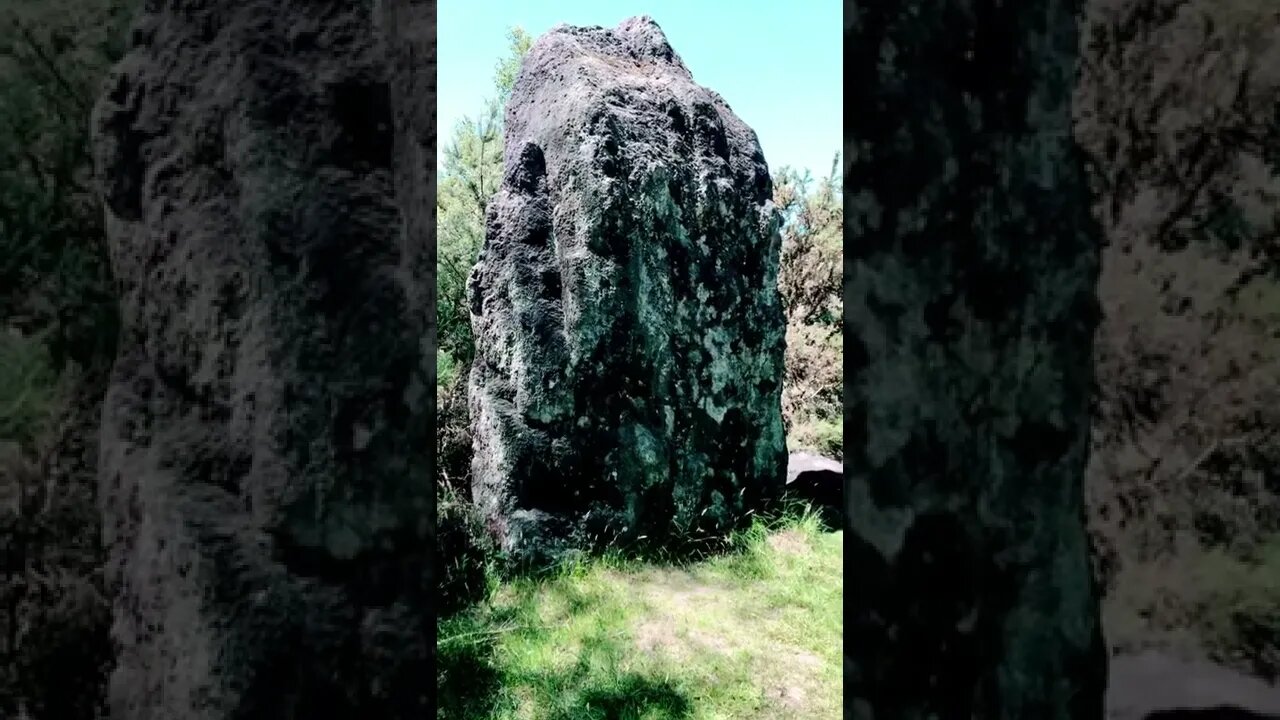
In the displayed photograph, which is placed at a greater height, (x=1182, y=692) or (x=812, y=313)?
(x=812, y=313)

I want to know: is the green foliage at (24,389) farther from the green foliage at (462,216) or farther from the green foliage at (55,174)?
the green foliage at (462,216)

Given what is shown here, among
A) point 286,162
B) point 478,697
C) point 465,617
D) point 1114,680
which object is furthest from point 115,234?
point 465,617

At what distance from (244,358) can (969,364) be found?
1.70 ft

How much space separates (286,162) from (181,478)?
23cm

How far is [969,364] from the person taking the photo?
683mm

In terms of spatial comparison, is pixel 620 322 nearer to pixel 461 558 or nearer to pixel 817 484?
pixel 461 558

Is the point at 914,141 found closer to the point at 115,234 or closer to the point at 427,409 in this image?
the point at 427,409

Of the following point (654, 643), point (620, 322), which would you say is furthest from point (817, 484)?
point (654, 643)

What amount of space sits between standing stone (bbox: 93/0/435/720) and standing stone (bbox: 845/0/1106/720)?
0.37 meters

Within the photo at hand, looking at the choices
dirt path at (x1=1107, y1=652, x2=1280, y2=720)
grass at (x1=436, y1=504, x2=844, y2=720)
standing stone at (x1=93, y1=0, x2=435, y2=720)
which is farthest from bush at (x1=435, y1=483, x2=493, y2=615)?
dirt path at (x1=1107, y1=652, x2=1280, y2=720)

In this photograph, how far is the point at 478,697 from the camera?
9.86 ft

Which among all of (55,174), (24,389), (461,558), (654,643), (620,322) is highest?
(620,322)

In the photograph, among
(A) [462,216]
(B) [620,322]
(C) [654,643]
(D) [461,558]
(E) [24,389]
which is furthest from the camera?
(A) [462,216]

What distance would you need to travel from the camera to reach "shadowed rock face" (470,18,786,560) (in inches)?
166
